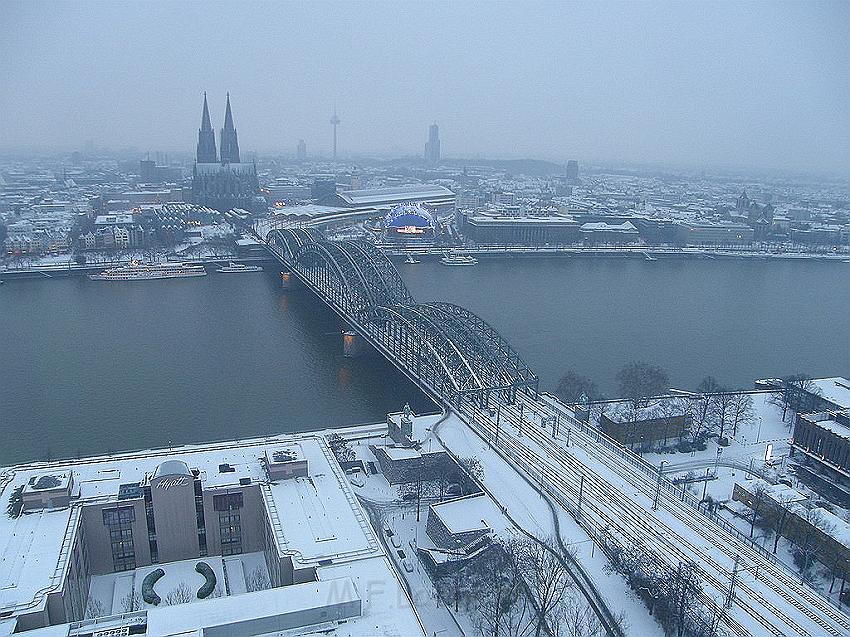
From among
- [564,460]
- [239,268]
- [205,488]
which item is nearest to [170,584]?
[205,488]

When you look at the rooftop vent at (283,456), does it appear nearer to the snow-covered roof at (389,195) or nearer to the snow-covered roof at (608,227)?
the snow-covered roof at (608,227)

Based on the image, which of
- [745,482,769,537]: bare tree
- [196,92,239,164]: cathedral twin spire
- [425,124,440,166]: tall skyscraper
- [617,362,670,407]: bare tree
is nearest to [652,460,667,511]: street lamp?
[745,482,769,537]: bare tree

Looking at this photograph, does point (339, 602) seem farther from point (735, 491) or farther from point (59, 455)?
point (59, 455)

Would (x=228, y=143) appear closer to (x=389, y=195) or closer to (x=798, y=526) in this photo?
(x=389, y=195)

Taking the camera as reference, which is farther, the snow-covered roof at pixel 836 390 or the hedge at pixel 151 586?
the snow-covered roof at pixel 836 390

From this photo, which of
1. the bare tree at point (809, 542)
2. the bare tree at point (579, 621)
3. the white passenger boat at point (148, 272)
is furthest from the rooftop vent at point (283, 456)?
the white passenger boat at point (148, 272)

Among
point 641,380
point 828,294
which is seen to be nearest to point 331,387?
point 641,380
